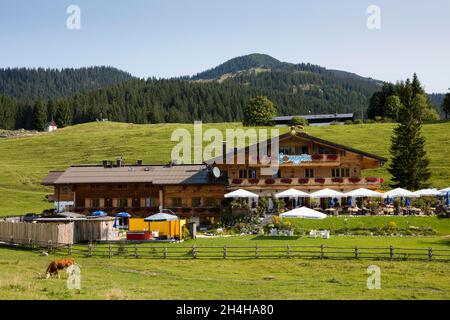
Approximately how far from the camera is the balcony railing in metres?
56.9

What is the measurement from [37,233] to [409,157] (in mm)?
44261

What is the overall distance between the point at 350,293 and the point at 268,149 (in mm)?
35918

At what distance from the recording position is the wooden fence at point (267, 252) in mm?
34281

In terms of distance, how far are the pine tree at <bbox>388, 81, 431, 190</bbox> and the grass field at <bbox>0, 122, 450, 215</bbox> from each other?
4590 mm

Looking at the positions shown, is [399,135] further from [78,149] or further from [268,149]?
[78,149]

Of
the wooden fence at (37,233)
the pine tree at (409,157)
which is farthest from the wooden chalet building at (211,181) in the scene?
the wooden fence at (37,233)

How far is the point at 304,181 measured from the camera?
187ft

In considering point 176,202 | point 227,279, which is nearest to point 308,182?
point 176,202

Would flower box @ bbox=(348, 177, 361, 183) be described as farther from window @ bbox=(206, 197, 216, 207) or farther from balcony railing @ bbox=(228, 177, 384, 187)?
window @ bbox=(206, 197, 216, 207)

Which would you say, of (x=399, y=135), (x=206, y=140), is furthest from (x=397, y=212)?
(x=206, y=140)

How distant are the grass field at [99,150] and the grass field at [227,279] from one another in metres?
39.5

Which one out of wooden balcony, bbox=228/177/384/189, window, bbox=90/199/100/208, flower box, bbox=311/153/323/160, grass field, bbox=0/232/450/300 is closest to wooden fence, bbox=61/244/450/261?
grass field, bbox=0/232/450/300

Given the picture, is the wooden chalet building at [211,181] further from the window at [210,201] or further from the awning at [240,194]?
the awning at [240,194]

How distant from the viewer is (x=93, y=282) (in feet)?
88.0
